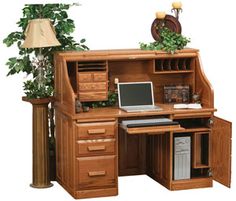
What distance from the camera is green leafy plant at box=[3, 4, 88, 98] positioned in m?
8.75

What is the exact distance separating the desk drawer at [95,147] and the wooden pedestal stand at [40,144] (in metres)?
0.62

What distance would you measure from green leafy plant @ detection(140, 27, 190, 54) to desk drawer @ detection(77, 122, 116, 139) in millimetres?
1085

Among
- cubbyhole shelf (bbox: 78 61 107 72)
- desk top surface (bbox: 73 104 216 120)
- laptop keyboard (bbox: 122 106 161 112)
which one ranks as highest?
cubbyhole shelf (bbox: 78 61 107 72)

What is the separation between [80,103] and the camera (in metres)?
8.41

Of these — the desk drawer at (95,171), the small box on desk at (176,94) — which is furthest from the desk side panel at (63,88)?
the small box on desk at (176,94)

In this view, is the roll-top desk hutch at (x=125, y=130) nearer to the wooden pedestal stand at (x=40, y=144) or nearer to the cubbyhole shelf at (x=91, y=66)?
the cubbyhole shelf at (x=91, y=66)

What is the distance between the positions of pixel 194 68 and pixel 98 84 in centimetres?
112

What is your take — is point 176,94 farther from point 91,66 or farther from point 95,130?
point 95,130

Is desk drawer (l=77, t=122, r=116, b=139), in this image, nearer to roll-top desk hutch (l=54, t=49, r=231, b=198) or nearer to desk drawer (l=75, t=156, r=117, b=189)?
roll-top desk hutch (l=54, t=49, r=231, b=198)

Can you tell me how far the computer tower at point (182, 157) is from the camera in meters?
8.59

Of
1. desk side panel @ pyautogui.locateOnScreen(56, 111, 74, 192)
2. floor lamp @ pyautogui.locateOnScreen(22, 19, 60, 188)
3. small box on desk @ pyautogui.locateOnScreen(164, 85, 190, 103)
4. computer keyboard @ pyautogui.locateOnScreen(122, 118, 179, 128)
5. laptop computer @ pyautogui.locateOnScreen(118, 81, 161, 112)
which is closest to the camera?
computer keyboard @ pyautogui.locateOnScreen(122, 118, 179, 128)

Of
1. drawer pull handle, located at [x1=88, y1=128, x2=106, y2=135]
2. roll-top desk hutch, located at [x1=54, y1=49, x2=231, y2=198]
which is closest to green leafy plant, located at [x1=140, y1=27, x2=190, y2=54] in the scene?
roll-top desk hutch, located at [x1=54, y1=49, x2=231, y2=198]

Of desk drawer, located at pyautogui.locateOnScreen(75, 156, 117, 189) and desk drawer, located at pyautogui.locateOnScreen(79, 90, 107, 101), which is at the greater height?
desk drawer, located at pyautogui.locateOnScreen(79, 90, 107, 101)

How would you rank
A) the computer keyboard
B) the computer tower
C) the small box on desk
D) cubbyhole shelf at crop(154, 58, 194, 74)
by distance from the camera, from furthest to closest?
the small box on desk → cubbyhole shelf at crop(154, 58, 194, 74) → the computer tower → the computer keyboard
